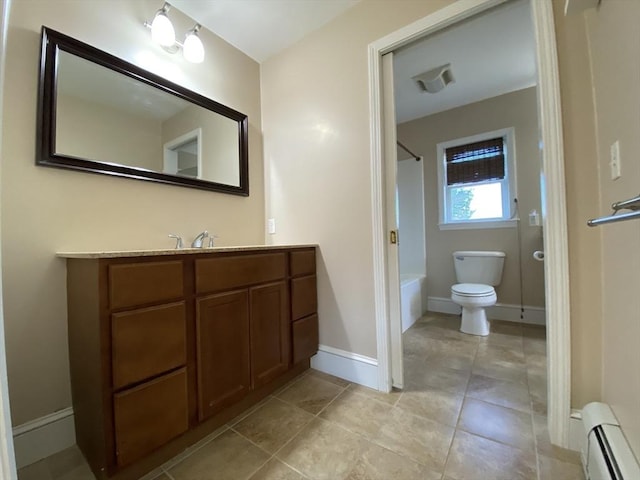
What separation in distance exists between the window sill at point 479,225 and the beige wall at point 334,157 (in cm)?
196

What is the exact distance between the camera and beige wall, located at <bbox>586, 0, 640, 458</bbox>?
807 mm

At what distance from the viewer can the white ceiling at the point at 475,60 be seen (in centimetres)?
191

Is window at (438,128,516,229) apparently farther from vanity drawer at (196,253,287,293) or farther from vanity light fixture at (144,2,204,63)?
vanity light fixture at (144,2,204,63)

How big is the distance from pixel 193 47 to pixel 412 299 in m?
2.83

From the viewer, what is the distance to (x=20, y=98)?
114cm

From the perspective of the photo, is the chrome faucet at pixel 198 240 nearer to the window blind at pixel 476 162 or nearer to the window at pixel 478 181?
the window at pixel 478 181

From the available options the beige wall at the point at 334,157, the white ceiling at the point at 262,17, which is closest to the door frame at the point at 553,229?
the beige wall at the point at 334,157

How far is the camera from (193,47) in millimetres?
1639

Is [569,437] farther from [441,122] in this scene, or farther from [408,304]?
[441,122]

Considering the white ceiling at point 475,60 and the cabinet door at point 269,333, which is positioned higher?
the white ceiling at point 475,60

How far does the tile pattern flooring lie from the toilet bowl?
23.5 inches

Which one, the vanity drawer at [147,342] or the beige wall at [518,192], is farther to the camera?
the beige wall at [518,192]

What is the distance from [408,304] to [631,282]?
6.37 ft

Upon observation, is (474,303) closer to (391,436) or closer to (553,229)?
(553,229)
